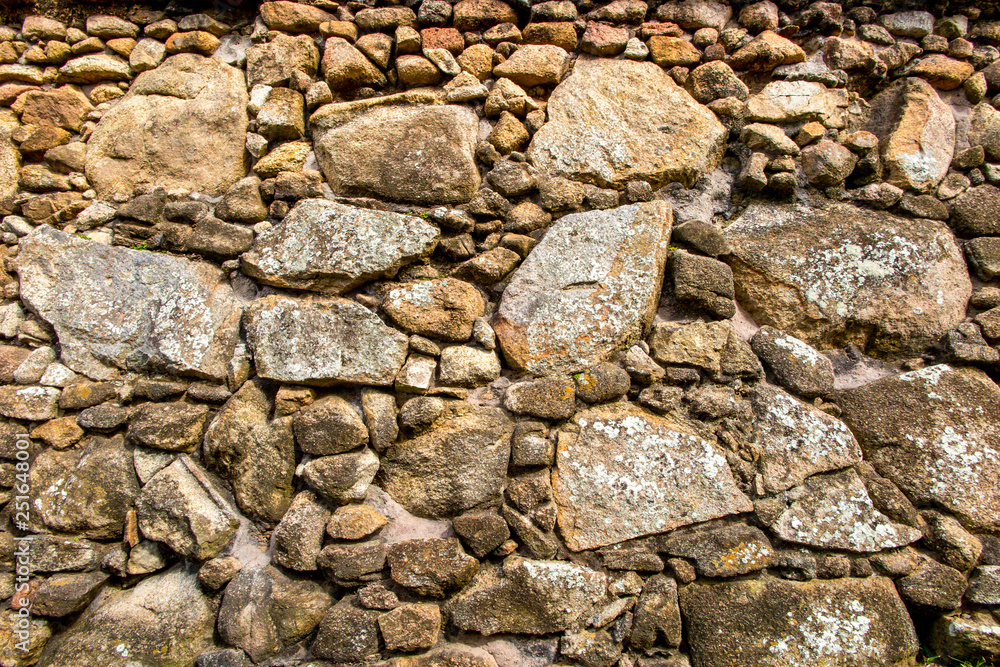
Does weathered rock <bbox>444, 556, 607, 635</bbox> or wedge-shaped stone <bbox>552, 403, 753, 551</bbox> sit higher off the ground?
wedge-shaped stone <bbox>552, 403, 753, 551</bbox>

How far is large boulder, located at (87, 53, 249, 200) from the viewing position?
238cm

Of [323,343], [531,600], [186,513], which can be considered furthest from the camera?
[323,343]

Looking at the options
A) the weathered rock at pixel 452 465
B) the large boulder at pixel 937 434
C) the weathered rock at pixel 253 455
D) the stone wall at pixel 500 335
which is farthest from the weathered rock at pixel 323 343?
the large boulder at pixel 937 434

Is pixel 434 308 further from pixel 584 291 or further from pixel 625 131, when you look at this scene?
pixel 625 131

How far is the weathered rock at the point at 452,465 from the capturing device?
1899mm

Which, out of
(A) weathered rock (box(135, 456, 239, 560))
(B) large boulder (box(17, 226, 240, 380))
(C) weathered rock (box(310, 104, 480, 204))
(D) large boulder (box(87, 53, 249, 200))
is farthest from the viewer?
(D) large boulder (box(87, 53, 249, 200))

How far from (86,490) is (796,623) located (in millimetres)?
2722

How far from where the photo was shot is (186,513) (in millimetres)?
1876

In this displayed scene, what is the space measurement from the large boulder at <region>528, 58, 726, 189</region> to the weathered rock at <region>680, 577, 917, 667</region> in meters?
1.72

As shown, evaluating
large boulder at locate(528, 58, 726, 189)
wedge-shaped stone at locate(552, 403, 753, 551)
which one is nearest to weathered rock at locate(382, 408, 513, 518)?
wedge-shaped stone at locate(552, 403, 753, 551)

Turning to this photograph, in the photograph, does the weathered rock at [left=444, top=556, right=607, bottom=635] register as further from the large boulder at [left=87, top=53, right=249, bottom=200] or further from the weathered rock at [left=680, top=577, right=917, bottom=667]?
the large boulder at [left=87, top=53, right=249, bottom=200]

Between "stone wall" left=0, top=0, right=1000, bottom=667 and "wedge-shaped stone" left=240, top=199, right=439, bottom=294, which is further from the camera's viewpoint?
"wedge-shaped stone" left=240, top=199, right=439, bottom=294

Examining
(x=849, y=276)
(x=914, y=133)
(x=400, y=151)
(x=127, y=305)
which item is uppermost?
(x=914, y=133)

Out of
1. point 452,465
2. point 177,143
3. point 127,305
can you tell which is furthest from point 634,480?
point 177,143
